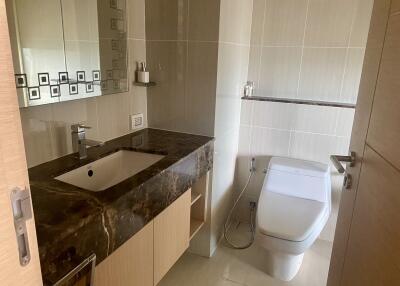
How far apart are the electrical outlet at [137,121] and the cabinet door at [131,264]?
2.62ft

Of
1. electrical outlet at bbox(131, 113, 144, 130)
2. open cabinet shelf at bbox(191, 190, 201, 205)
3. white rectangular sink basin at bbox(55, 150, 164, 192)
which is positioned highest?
electrical outlet at bbox(131, 113, 144, 130)

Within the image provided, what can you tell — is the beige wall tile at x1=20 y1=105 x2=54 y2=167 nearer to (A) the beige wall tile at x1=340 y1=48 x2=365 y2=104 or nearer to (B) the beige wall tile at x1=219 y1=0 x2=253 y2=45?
(B) the beige wall tile at x1=219 y1=0 x2=253 y2=45

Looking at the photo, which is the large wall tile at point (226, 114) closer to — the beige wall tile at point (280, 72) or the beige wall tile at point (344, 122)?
the beige wall tile at point (280, 72)

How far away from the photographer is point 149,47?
6.21 ft

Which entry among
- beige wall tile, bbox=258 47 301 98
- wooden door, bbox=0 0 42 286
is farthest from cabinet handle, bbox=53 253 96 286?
beige wall tile, bbox=258 47 301 98

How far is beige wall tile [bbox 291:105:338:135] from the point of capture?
2129 millimetres

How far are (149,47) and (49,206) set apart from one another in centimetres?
122

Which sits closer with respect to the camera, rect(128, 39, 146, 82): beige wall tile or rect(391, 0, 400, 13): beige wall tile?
rect(391, 0, 400, 13): beige wall tile

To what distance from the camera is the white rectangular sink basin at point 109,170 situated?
135 centimetres

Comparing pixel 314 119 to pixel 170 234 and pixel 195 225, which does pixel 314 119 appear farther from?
pixel 170 234

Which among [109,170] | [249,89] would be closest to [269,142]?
[249,89]

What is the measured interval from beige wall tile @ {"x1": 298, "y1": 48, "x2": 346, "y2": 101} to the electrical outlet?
1170mm

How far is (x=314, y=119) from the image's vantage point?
2.18 m

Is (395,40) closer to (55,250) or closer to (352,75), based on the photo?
(55,250)
